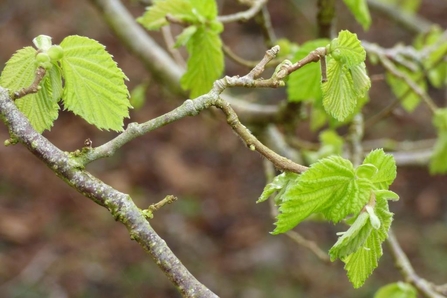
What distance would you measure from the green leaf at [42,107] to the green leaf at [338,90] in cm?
38

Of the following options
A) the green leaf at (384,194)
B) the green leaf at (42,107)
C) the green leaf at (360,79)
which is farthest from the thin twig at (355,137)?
the green leaf at (42,107)

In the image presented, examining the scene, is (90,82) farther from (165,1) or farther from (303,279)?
(303,279)

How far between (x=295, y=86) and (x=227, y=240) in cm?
255

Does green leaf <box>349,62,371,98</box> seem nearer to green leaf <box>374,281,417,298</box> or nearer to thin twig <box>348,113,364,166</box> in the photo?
green leaf <box>374,281,417,298</box>

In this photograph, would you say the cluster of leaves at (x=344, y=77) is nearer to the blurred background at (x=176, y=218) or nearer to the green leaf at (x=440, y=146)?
the green leaf at (x=440, y=146)

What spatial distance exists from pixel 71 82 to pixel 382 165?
1.47 ft

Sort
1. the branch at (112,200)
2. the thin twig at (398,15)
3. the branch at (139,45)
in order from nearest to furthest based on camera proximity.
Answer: the branch at (112,200) < the branch at (139,45) < the thin twig at (398,15)

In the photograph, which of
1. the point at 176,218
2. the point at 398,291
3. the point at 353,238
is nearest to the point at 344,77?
the point at 353,238

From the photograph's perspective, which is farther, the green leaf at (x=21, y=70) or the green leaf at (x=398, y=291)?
the green leaf at (x=398, y=291)

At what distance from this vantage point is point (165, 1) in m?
1.09

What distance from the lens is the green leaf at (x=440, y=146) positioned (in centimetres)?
148

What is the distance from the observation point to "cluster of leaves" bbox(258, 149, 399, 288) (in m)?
0.71

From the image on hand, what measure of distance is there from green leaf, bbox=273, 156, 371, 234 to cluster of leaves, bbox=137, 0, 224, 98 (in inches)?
17.4

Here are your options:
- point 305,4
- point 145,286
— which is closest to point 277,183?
point 145,286
